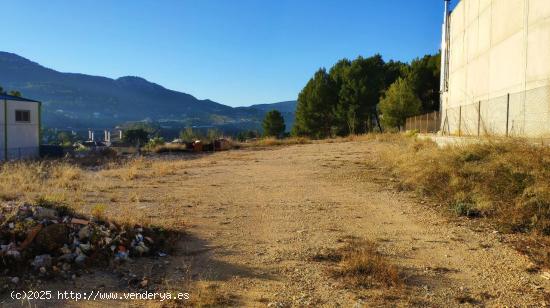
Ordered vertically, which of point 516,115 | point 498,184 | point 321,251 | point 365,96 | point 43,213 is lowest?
point 321,251

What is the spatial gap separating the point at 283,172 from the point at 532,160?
9472 millimetres

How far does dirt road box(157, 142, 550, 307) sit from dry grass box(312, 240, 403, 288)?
0.15 metres

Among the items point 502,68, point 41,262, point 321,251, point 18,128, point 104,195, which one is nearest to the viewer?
point 41,262

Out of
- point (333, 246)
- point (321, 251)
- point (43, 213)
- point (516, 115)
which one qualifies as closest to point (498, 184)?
point (333, 246)

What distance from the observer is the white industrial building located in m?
11.1

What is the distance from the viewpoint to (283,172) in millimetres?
15945

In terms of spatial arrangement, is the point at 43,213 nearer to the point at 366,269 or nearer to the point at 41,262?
the point at 41,262

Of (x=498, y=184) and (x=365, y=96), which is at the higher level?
(x=365, y=96)

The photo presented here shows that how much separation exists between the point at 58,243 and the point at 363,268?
151 inches

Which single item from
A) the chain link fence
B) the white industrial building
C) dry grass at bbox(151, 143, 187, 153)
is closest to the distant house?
dry grass at bbox(151, 143, 187, 153)

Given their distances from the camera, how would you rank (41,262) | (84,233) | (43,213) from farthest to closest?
(43,213), (84,233), (41,262)

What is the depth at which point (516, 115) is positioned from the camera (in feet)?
40.3

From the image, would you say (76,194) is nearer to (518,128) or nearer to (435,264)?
(435,264)

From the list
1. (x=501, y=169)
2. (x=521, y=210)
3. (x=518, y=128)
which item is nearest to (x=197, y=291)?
(x=521, y=210)
